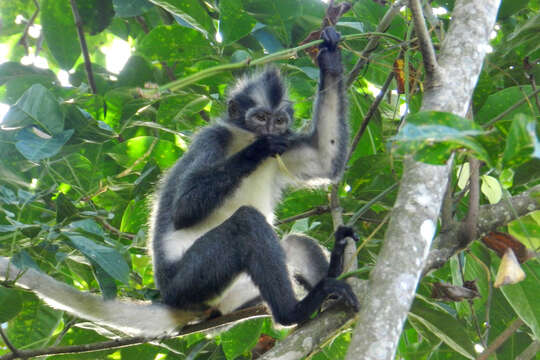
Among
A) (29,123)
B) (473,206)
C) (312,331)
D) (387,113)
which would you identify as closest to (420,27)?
(473,206)

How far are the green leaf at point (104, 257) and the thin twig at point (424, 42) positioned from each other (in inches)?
75.6

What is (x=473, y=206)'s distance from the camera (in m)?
3.36

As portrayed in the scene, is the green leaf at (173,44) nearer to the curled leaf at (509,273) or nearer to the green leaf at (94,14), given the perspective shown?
the green leaf at (94,14)

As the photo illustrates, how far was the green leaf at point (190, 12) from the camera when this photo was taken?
5021 mm

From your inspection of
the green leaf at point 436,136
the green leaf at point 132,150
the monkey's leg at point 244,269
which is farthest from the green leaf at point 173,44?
the green leaf at point 436,136

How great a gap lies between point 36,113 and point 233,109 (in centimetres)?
198

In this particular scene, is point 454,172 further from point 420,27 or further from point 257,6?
point 257,6

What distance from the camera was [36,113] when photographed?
4.33 meters

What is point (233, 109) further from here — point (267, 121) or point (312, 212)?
point (312, 212)

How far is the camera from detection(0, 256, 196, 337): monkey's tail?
14.2ft

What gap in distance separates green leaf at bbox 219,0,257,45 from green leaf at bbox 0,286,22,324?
2.41 metres

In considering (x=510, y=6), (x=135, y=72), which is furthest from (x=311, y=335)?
(x=135, y=72)

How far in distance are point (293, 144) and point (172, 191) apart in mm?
1119

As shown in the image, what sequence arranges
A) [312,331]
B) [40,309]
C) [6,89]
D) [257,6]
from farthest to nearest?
[6,89] < [257,6] < [40,309] < [312,331]
